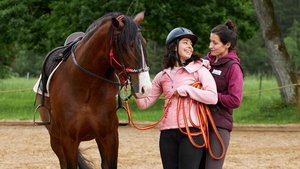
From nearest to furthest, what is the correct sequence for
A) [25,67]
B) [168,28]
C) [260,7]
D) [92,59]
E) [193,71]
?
[193,71], [92,59], [260,7], [168,28], [25,67]

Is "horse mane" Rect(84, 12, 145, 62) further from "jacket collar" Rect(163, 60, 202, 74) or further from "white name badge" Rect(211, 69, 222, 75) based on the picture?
"white name badge" Rect(211, 69, 222, 75)

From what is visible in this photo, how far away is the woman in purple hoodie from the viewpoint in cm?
388

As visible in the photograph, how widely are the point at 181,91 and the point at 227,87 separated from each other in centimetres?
35

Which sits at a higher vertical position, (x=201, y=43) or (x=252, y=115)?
(x=201, y=43)

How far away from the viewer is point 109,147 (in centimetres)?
472

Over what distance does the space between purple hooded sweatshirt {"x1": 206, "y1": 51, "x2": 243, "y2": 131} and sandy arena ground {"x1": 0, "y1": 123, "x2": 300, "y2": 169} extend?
278 cm

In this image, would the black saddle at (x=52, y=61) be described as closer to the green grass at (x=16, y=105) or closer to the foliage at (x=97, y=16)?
the green grass at (x=16, y=105)

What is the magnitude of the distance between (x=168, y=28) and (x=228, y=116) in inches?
481

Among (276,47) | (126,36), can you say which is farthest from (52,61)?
(276,47)

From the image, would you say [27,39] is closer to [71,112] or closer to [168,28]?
[168,28]

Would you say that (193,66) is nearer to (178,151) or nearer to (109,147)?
(178,151)

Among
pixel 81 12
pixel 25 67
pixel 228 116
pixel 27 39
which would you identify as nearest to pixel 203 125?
pixel 228 116

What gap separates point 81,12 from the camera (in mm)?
15023

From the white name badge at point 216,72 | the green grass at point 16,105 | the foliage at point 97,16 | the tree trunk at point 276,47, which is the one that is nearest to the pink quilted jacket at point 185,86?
the white name badge at point 216,72
